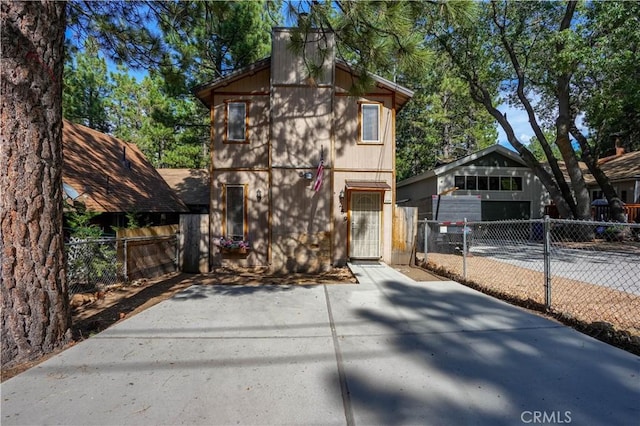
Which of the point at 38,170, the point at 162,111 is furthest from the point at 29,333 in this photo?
the point at 162,111

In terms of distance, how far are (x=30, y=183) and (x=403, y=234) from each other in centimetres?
849

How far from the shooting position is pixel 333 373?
3.16m

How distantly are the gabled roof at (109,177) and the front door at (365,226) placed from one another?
653 cm

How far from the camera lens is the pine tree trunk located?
328 centimetres

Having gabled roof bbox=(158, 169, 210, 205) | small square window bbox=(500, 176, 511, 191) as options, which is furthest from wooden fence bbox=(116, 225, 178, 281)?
small square window bbox=(500, 176, 511, 191)

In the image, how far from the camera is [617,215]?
1524cm

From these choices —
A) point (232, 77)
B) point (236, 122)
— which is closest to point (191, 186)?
point (236, 122)

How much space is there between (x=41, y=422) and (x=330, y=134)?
8.37 meters

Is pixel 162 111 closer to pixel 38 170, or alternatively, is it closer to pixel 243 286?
pixel 243 286

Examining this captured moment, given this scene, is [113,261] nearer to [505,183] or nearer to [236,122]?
[236,122]

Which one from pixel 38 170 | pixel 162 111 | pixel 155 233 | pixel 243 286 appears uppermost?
pixel 162 111

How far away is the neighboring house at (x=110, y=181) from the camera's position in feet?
29.7

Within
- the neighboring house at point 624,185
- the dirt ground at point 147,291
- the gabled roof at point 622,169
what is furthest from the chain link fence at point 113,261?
the gabled roof at point 622,169

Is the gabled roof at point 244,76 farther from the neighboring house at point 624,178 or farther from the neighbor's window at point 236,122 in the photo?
the neighboring house at point 624,178
